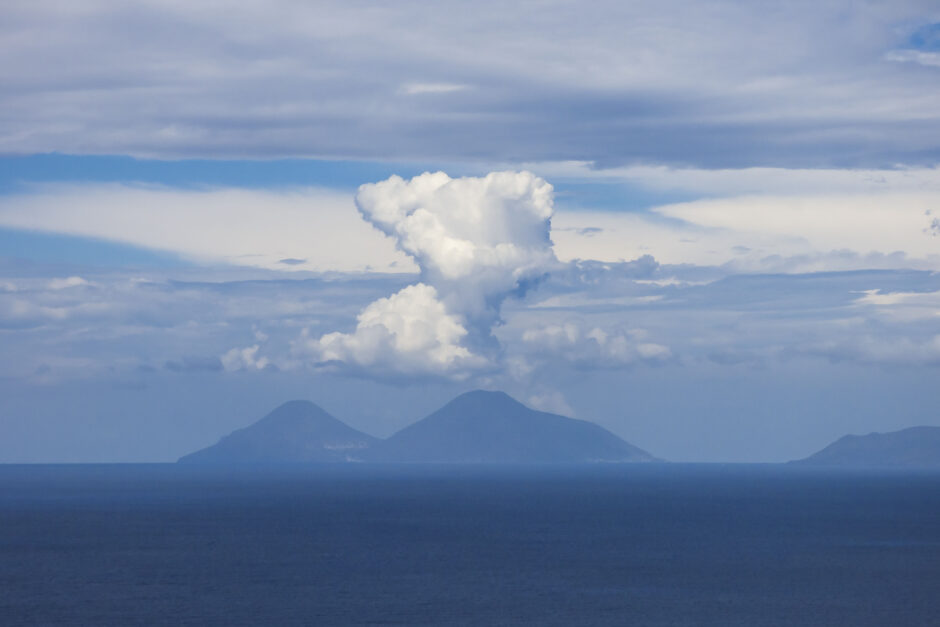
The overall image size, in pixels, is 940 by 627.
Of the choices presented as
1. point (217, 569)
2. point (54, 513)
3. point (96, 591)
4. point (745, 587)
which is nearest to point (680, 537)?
point (745, 587)

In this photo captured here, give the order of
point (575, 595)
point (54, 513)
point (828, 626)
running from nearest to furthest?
point (828, 626)
point (575, 595)
point (54, 513)

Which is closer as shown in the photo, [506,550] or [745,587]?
[745,587]

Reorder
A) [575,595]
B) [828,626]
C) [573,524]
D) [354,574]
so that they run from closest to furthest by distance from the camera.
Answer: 1. [828,626]
2. [575,595]
3. [354,574]
4. [573,524]

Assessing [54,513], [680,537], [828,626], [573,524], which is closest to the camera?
[828,626]

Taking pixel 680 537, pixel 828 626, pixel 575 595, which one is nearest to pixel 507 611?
pixel 575 595

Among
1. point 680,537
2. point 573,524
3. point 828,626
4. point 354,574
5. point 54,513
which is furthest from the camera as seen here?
point 54,513

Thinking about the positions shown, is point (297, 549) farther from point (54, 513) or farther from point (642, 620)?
point (54, 513)

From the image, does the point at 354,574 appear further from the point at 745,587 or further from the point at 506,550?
the point at 745,587

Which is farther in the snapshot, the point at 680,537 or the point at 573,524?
the point at 573,524
